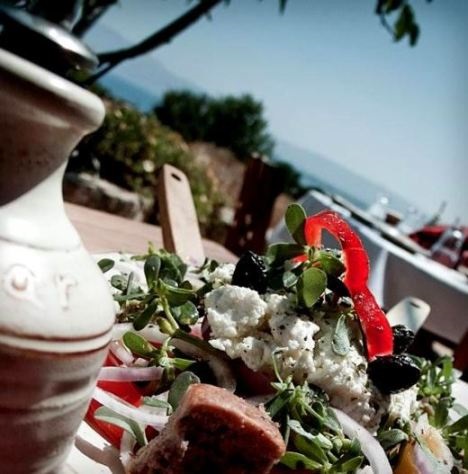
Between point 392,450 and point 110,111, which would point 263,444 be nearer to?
point 392,450

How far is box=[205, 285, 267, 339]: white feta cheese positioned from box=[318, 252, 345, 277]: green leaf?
5.3 inches

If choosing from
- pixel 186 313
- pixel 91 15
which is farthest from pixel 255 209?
pixel 186 313

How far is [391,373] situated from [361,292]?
0.45 feet

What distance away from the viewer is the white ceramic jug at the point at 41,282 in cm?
56

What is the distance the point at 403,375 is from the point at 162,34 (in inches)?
134

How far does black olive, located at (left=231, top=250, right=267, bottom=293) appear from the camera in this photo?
1.11m

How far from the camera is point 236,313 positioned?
103cm

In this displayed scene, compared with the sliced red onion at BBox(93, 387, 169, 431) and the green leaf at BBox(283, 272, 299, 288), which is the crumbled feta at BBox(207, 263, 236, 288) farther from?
the sliced red onion at BBox(93, 387, 169, 431)

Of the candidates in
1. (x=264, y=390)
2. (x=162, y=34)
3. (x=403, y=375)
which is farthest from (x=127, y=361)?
(x=162, y=34)

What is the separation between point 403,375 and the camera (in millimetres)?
1068

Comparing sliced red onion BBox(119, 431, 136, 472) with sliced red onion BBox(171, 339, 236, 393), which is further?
sliced red onion BBox(171, 339, 236, 393)

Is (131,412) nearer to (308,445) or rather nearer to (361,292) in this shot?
(308,445)

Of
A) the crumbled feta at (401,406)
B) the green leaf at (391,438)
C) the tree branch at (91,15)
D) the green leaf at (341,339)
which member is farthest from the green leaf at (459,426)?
the tree branch at (91,15)

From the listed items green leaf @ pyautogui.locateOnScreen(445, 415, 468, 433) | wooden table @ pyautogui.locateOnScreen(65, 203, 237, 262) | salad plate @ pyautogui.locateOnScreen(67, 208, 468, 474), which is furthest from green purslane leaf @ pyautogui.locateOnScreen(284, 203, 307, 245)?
wooden table @ pyautogui.locateOnScreen(65, 203, 237, 262)
